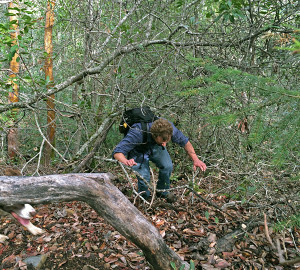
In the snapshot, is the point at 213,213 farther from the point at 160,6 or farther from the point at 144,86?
the point at 160,6

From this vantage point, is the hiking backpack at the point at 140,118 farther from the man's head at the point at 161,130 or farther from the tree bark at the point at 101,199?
the tree bark at the point at 101,199

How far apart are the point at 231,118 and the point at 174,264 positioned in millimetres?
1626

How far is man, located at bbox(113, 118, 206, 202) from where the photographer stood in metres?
3.72

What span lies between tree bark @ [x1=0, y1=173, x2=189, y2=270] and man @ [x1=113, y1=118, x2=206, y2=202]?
108 cm

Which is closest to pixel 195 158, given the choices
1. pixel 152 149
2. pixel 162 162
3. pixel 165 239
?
pixel 162 162

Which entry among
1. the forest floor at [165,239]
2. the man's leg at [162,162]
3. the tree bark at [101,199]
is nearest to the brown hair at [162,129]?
the man's leg at [162,162]

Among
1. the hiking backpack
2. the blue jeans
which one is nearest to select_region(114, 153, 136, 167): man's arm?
the hiking backpack

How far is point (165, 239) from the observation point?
346cm

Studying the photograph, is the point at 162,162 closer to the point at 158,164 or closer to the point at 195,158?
the point at 158,164

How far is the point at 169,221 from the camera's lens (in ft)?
12.9

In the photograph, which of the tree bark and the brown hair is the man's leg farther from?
the tree bark

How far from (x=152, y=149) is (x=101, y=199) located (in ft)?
7.04

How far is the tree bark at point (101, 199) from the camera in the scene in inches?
83.9

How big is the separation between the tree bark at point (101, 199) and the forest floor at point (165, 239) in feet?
2.06
